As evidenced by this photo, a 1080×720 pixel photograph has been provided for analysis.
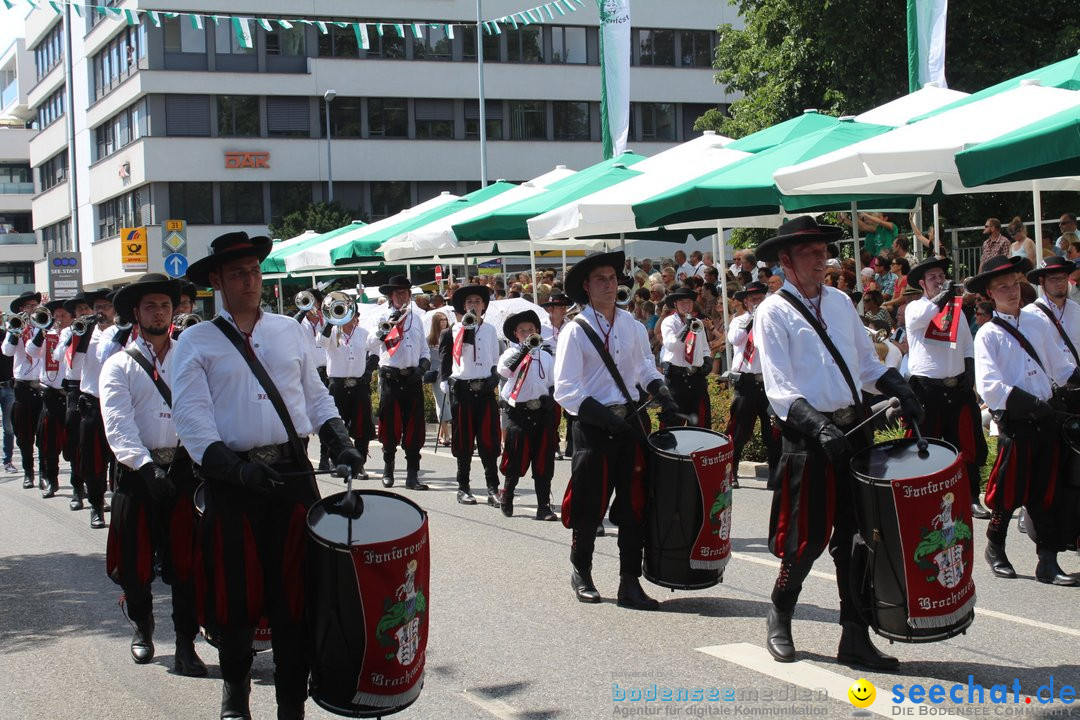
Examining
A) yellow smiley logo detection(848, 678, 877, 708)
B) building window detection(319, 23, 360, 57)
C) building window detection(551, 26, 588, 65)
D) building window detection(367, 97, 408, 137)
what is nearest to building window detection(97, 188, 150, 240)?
building window detection(319, 23, 360, 57)

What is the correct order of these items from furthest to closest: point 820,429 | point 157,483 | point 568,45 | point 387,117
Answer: point 568,45, point 387,117, point 157,483, point 820,429

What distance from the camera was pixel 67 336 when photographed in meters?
13.4

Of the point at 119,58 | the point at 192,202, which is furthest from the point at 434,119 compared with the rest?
the point at 119,58

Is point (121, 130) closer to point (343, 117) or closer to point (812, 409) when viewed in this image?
point (343, 117)

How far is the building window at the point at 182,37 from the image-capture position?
159 ft

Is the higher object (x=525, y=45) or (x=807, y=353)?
(x=525, y=45)

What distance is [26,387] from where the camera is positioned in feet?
48.5

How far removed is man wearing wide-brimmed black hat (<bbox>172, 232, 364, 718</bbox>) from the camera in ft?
16.4

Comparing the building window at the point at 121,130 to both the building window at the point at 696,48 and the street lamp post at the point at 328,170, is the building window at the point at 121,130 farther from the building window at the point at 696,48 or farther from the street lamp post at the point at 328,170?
the building window at the point at 696,48

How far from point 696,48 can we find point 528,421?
1843 inches

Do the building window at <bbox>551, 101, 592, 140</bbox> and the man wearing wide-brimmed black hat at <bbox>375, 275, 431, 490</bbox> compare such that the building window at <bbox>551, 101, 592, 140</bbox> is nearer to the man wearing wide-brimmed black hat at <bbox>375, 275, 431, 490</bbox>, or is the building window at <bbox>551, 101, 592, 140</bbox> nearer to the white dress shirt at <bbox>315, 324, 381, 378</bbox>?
the white dress shirt at <bbox>315, 324, 381, 378</bbox>

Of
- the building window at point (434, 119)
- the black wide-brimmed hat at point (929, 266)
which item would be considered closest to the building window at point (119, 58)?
the building window at point (434, 119)

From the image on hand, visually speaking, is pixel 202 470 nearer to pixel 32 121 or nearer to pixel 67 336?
pixel 67 336

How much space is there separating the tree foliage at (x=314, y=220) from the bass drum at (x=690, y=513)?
41.0m
